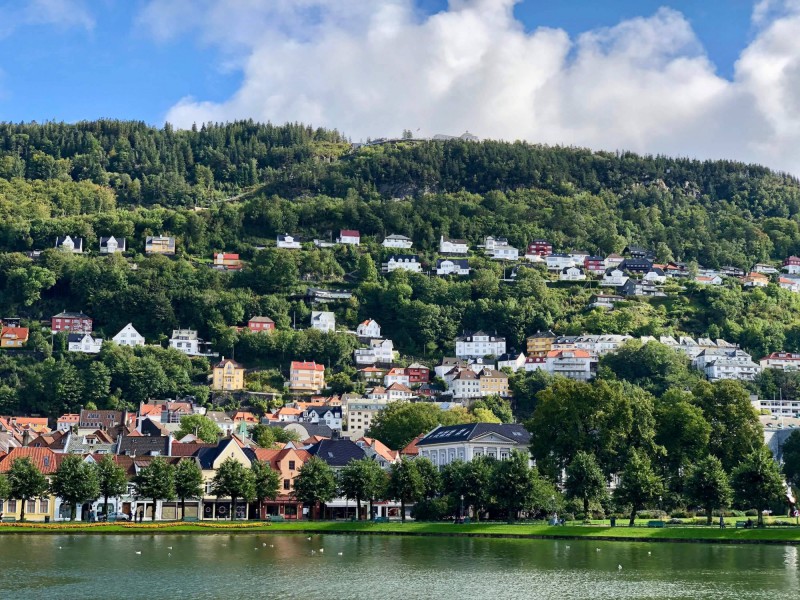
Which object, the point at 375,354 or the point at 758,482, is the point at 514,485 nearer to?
the point at 758,482

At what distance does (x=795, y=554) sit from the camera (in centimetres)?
6328

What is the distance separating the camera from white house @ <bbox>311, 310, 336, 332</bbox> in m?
185

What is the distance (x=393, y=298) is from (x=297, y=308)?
52.4 feet

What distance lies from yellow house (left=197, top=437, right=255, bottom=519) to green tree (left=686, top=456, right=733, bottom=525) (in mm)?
35474

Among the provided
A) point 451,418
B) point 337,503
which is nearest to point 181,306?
point 451,418

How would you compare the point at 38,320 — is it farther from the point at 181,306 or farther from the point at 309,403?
the point at 309,403

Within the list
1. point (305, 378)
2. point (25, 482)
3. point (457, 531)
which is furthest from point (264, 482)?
point (305, 378)

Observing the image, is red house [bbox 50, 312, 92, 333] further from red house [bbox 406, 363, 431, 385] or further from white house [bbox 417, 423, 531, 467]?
white house [bbox 417, 423, 531, 467]

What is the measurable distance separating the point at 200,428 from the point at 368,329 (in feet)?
207

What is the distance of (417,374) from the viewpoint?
17512cm

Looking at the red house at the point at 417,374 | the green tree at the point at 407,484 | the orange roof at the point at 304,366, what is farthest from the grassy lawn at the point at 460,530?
the red house at the point at 417,374

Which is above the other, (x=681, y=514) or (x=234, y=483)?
(x=234, y=483)

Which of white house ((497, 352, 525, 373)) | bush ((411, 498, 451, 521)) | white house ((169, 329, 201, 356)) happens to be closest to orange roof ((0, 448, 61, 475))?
bush ((411, 498, 451, 521))

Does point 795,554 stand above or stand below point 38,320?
below
